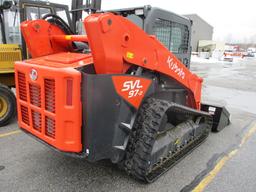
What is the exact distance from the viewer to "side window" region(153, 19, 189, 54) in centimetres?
365

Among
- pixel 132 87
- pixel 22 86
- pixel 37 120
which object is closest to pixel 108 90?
pixel 132 87

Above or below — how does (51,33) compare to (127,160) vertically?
above

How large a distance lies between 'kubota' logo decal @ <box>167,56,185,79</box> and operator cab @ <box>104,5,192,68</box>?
478mm

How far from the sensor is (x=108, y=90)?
8.29 ft

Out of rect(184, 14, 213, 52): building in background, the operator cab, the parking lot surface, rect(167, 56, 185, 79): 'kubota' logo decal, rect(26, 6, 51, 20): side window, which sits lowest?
the parking lot surface

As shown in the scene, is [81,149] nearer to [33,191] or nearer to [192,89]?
[33,191]

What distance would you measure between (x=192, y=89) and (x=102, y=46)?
217 cm

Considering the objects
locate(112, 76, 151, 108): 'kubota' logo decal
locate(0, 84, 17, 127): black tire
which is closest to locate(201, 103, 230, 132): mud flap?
locate(112, 76, 151, 108): 'kubota' logo decal

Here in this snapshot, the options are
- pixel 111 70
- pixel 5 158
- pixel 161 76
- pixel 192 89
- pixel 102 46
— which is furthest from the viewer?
pixel 192 89

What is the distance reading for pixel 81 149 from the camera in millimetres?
2609

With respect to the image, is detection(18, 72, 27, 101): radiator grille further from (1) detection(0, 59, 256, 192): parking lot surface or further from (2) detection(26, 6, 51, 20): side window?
(2) detection(26, 6, 51, 20): side window

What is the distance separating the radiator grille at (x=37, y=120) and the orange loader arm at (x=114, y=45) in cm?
94

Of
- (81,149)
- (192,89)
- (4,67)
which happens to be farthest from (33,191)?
(4,67)

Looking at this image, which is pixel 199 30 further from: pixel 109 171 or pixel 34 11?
pixel 109 171
